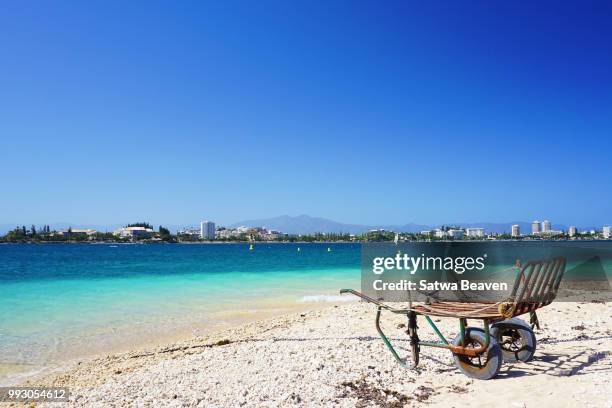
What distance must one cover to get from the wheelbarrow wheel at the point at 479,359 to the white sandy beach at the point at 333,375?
0.40 feet

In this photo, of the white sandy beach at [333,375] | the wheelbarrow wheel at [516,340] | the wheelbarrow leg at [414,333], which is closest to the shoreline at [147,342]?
the white sandy beach at [333,375]

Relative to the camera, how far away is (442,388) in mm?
5539

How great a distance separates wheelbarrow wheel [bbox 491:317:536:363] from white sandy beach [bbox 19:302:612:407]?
19cm

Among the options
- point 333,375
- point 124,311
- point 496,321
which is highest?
point 496,321

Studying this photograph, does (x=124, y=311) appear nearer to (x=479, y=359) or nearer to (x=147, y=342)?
(x=147, y=342)

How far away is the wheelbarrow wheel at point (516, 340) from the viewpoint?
20.6ft

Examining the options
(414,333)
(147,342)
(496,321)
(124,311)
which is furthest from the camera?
(124,311)

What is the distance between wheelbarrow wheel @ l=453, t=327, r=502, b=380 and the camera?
18.0 feet

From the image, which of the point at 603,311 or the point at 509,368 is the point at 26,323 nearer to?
the point at 509,368

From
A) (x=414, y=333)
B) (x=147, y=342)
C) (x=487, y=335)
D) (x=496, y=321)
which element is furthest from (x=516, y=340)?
(x=147, y=342)

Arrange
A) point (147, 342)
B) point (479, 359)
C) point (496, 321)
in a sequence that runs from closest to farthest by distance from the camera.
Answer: point (496, 321) → point (479, 359) → point (147, 342)

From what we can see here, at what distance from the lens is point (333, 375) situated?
614cm

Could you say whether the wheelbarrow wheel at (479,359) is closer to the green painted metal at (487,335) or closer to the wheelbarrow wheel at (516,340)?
the green painted metal at (487,335)

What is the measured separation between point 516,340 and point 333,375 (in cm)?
286
